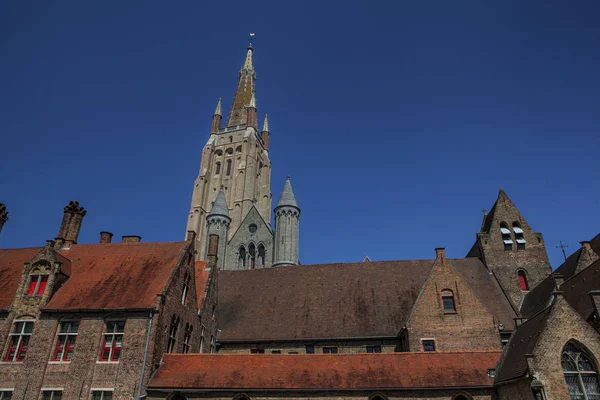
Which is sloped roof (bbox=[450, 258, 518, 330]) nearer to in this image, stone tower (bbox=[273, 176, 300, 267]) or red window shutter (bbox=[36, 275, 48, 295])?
stone tower (bbox=[273, 176, 300, 267])

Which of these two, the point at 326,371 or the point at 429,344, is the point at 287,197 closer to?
the point at 429,344

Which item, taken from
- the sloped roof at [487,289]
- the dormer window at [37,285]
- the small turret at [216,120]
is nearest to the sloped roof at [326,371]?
the sloped roof at [487,289]

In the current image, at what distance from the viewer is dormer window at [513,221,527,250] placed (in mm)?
36472

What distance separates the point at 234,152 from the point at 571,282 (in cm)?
6517

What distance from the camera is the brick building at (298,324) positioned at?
2084 centimetres

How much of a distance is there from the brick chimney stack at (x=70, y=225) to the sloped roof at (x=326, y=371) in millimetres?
12424

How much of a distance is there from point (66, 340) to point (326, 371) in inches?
539

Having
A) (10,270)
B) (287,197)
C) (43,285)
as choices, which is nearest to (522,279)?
(287,197)

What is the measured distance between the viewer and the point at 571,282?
26.2 meters

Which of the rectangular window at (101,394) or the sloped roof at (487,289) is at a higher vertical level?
the sloped roof at (487,289)

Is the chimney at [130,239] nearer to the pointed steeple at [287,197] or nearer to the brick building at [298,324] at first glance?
the brick building at [298,324]

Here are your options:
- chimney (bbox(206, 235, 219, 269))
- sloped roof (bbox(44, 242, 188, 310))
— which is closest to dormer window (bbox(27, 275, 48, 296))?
sloped roof (bbox(44, 242, 188, 310))

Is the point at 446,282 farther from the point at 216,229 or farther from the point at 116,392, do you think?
the point at 216,229

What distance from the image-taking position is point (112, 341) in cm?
2303
